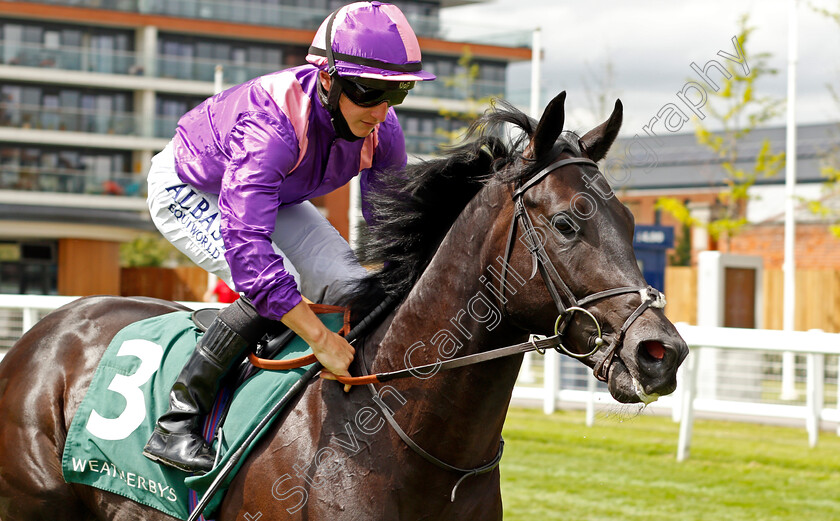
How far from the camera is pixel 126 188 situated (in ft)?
117

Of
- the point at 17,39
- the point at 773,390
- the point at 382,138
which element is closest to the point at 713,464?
the point at 773,390

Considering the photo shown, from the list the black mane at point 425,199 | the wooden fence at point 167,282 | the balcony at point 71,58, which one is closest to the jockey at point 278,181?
the black mane at point 425,199

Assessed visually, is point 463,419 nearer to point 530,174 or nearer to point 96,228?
point 530,174

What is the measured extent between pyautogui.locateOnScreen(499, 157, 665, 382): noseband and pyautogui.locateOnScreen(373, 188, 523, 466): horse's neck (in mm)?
97

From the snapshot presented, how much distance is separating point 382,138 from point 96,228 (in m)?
18.9

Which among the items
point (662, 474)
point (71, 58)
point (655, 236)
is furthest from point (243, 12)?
point (662, 474)

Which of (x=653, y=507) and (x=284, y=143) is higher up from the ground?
(x=284, y=143)

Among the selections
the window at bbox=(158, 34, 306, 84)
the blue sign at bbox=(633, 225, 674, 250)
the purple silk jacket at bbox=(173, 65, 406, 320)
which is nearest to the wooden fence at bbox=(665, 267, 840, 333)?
the blue sign at bbox=(633, 225, 674, 250)

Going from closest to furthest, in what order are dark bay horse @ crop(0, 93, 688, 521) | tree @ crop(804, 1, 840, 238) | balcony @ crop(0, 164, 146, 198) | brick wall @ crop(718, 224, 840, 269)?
dark bay horse @ crop(0, 93, 688, 521) → tree @ crop(804, 1, 840, 238) → brick wall @ crop(718, 224, 840, 269) → balcony @ crop(0, 164, 146, 198)

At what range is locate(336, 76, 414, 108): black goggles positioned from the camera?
2590mm

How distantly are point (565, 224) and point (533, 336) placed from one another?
1.02 feet

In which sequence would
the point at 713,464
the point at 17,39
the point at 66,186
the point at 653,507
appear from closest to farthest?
the point at 653,507 → the point at 713,464 → the point at 66,186 → the point at 17,39

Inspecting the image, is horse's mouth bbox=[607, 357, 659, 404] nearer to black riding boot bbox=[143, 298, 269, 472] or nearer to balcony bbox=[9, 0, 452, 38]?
black riding boot bbox=[143, 298, 269, 472]

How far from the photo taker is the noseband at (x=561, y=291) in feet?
7.13
